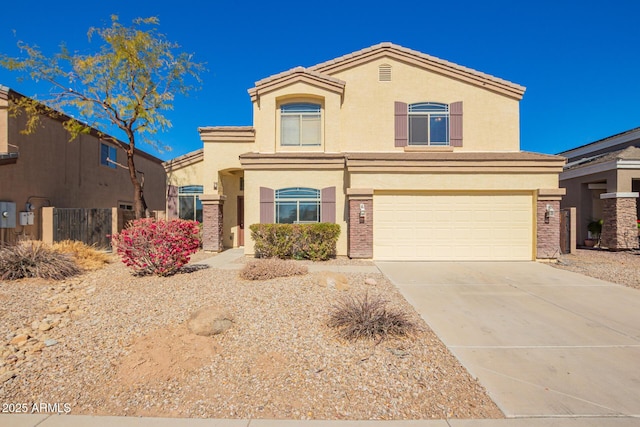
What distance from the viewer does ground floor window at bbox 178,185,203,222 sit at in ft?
48.6

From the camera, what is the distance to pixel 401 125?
13.5 metres

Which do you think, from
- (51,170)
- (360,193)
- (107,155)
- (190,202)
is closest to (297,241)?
(360,193)

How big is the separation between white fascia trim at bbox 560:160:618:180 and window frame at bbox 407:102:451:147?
8.28m

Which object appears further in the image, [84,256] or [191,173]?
Result: [191,173]

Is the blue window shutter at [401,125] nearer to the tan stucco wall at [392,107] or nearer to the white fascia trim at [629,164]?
the tan stucco wall at [392,107]

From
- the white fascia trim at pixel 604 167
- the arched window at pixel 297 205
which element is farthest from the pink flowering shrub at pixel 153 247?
the white fascia trim at pixel 604 167

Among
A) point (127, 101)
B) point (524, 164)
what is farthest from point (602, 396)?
point (127, 101)

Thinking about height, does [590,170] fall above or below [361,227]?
above

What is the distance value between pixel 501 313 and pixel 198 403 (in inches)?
221

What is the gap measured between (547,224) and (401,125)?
22.0ft

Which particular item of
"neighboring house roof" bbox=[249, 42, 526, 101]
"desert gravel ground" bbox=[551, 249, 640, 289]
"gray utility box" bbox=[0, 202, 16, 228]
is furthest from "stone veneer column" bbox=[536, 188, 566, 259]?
"gray utility box" bbox=[0, 202, 16, 228]

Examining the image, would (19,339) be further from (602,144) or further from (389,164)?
(602,144)

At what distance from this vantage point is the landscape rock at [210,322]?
4.79 metres

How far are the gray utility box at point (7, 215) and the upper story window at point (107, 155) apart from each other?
6.17 meters
